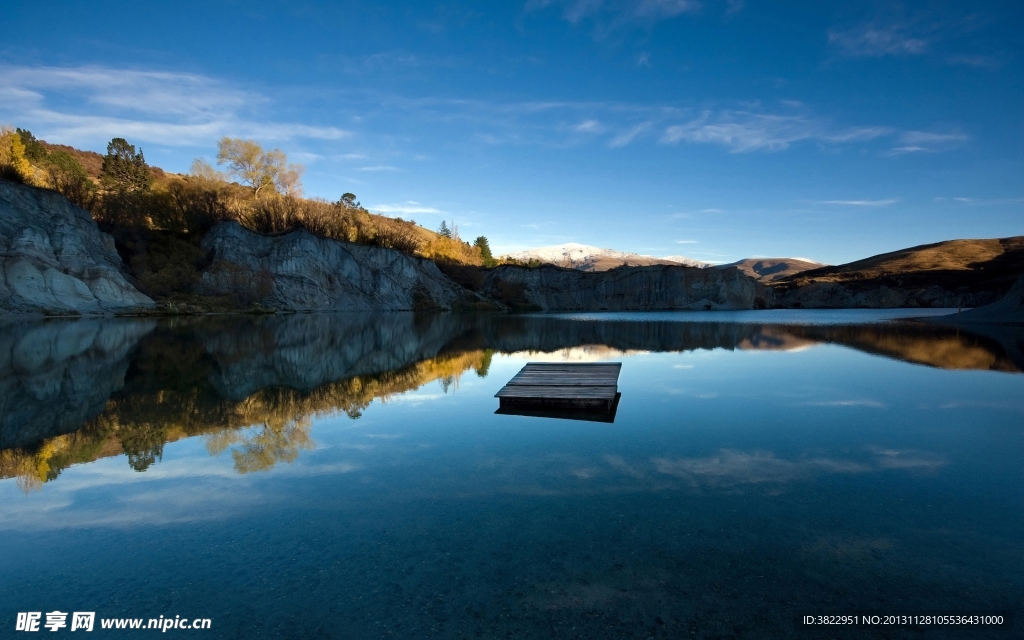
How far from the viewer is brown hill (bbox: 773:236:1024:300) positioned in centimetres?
10594

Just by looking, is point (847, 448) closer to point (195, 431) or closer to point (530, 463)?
point (530, 463)

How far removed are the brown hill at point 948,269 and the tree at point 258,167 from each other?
113 metres

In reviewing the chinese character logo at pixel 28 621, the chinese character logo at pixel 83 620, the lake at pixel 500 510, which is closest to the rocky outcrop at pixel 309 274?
the lake at pixel 500 510

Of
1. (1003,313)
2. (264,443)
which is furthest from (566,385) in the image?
(1003,313)

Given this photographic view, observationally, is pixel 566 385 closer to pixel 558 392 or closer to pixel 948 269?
pixel 558 392

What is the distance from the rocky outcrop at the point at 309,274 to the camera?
161 ft

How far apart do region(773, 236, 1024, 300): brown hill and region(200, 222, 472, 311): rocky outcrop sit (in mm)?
99749

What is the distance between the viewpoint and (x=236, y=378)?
13211 millimetres

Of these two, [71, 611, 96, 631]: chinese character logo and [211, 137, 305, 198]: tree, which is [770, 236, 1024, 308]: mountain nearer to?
[211, 137, 305, 198]: tree

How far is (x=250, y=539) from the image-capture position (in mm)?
4680

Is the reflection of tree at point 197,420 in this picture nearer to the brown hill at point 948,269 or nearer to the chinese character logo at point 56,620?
the chinese character logo at point 56,620

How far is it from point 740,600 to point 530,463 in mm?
3566

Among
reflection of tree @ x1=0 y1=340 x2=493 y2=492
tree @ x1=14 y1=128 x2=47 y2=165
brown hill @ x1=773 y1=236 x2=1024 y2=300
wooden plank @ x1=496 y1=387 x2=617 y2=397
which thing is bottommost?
reflection of tree @ x1=0 y1=340 x2=493 y2=492

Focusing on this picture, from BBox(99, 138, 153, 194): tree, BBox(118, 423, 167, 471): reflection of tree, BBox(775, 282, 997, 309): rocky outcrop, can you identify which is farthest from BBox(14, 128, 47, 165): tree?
BBox(775, 282, 997, 309): rocky outcrop
